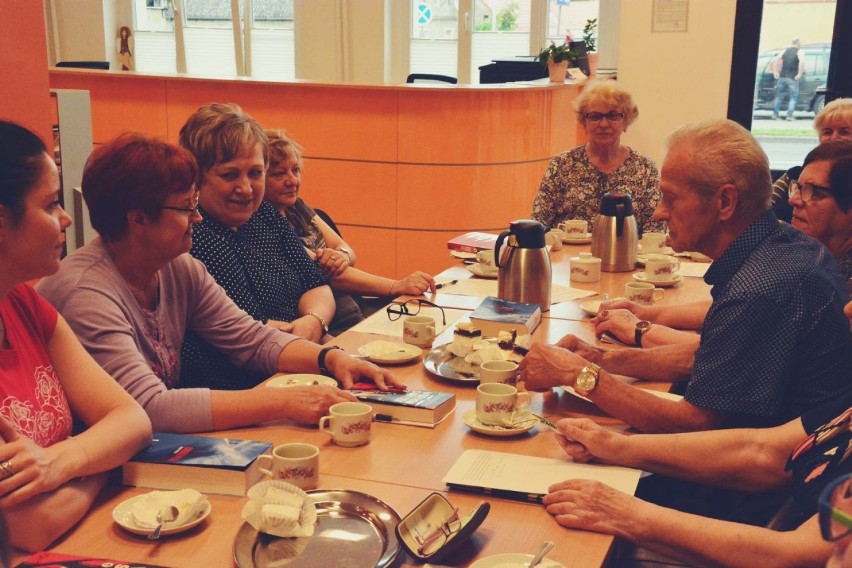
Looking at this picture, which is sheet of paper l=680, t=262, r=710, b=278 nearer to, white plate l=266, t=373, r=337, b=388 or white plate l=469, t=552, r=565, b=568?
white plate l=266, t=373, r=337, b=388

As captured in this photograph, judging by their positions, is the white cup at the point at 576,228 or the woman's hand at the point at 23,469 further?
the white cup at the point at 576,228

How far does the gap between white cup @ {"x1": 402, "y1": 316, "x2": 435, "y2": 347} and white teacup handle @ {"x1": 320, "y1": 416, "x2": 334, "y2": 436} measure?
2.02ft

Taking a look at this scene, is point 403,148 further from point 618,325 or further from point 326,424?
point 326,424

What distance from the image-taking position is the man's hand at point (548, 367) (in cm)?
204

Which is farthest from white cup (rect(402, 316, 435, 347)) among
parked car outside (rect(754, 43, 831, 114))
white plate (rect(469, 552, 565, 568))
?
parked car outside (rect(754, 43, 831, 114))

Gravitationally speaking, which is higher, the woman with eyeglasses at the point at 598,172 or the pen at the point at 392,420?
the woman with eyeglasses at the point at 598,172

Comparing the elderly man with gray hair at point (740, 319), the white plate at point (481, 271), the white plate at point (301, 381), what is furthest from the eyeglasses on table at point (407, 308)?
the elderly man with gray hair at point (740, 319)

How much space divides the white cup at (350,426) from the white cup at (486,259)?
5.07 feet

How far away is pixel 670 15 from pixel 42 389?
556 centimetres

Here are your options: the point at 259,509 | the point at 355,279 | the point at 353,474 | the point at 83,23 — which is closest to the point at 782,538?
the point at 353,474

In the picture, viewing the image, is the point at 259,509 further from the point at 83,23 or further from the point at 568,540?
the point at 83,23

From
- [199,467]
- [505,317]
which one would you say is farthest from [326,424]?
[505,317]

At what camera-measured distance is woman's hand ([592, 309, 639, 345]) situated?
2.53 meters

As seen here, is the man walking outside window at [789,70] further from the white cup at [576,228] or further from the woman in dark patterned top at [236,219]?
the woman in dark patterned top at [236,219]
